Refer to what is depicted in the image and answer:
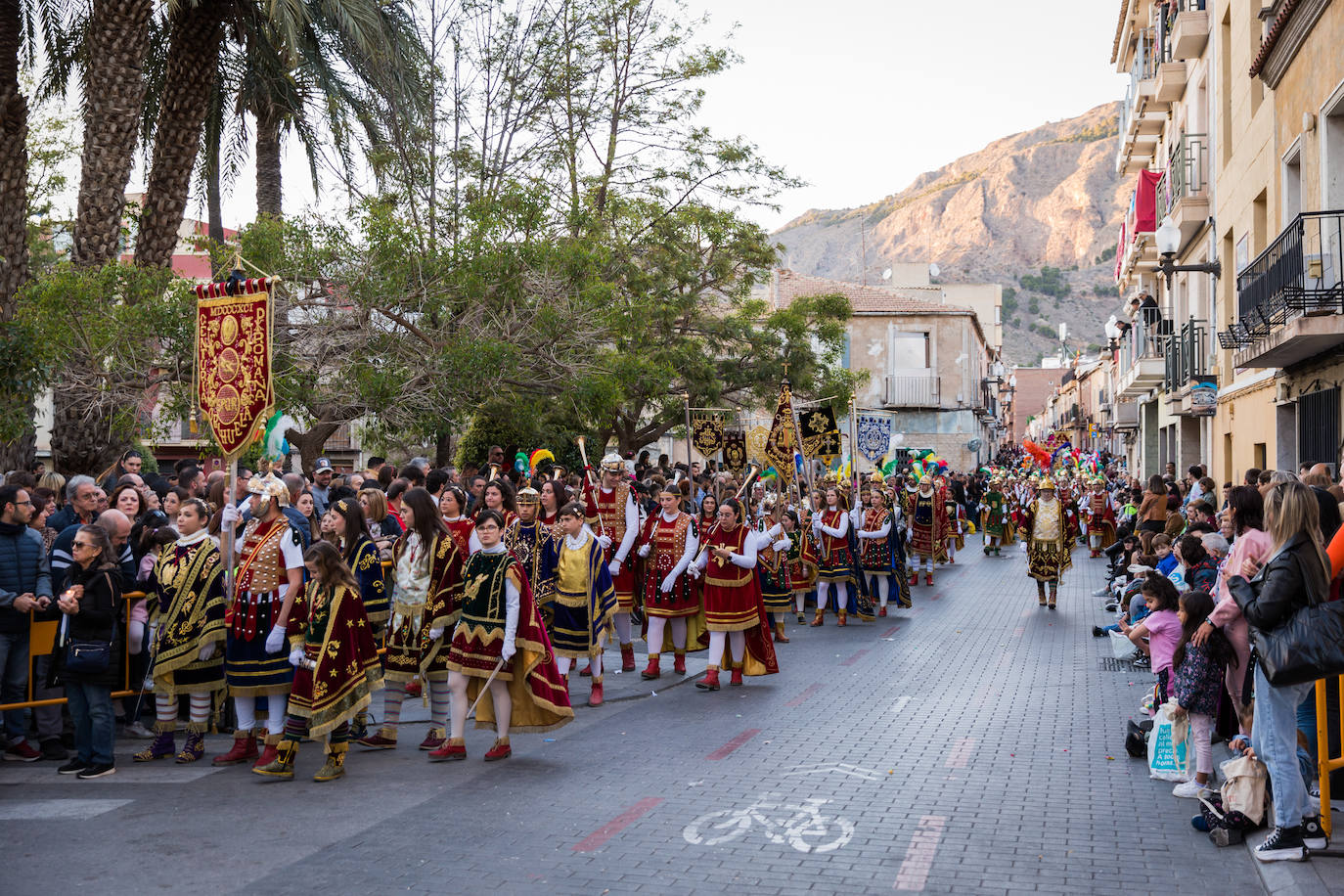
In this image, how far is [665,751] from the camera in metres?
8.86

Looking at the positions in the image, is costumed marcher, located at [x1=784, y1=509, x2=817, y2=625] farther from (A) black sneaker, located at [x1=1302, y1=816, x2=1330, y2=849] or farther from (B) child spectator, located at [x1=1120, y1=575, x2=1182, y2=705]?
(A) black sneaker, located at [x1=1302, y1=816, x2=1330, y2=849]

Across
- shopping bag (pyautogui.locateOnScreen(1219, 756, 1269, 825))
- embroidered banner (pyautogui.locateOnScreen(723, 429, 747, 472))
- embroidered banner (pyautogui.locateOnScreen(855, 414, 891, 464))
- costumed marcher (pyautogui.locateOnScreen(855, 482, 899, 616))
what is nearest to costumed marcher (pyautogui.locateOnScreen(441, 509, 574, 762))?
shopping bag (pyautogui.locateOnScreen(1219, 756, 1269, 825))

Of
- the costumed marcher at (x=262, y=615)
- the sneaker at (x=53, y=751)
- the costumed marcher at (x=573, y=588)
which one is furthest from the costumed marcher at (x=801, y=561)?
the sneaker at (x=53, y=751)

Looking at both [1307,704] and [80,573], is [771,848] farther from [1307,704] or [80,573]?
[80,573]

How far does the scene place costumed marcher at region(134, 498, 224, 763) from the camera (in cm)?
851

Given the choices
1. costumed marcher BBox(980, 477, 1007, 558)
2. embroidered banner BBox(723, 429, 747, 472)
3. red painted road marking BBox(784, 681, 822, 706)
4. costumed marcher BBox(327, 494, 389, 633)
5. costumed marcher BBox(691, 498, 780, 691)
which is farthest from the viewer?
costumed marcher BBox(980, 477, 1007, 558)

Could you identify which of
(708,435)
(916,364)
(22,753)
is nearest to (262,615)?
(22,753)

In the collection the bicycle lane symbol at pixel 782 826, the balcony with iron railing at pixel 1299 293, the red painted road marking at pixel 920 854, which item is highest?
the balcony with iron railing at pixel 1299 293

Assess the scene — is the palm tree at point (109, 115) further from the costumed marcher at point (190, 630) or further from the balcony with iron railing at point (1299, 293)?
the balcony with iron railing at point (1299, 293)

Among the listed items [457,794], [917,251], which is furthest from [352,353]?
[917,251]

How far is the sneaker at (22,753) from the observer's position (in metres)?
8.69

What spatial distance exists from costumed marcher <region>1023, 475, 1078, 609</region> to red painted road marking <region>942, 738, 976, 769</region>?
979 centimetres

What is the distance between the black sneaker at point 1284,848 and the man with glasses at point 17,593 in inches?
304

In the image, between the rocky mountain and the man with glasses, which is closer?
the man with glasses
